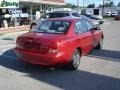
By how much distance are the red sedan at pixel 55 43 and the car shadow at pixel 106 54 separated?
1.34m

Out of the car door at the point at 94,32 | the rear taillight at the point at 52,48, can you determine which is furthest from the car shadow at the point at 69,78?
the car door at the point at 94,32

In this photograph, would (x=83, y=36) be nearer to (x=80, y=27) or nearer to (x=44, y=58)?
(x=80, y=27)

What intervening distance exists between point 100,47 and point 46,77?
214 inches

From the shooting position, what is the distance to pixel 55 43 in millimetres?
8023

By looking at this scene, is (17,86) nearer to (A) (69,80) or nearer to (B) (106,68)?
A: (A) (69,80)

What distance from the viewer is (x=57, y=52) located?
803 cm

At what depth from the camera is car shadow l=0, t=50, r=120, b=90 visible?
716 cm

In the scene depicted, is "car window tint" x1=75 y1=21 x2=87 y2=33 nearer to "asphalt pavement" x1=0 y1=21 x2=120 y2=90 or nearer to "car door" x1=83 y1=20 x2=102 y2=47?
"car door" x1=83 y1=20 x2=102 y2=47

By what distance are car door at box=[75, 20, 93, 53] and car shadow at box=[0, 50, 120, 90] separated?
1.17 metres

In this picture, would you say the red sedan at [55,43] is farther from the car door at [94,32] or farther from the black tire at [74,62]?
the car door at [94,32]

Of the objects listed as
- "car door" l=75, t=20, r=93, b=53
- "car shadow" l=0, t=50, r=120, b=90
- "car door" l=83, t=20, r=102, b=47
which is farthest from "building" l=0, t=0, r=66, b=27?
"car shadow" l=0, t=50, r=120, b=90

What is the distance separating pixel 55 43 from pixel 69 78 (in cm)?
101

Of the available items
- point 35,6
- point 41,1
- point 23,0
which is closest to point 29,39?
point 23,0

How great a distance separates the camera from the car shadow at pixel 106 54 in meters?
10.9
